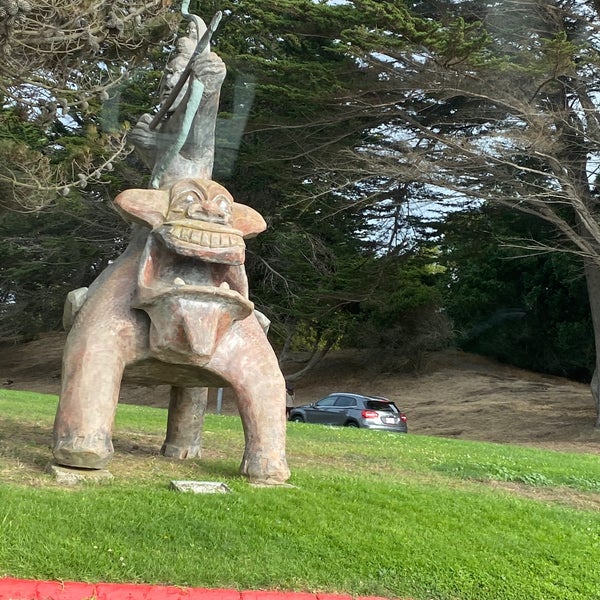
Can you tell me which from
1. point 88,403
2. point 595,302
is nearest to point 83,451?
point 88,403

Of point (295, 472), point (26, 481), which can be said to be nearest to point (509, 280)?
point (295, 472)

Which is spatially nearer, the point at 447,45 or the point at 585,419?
the point at 447,45

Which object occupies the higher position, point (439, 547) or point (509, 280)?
point (509, 280)

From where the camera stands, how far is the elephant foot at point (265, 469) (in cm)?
701

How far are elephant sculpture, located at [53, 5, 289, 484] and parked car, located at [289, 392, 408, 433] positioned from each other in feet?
48.9

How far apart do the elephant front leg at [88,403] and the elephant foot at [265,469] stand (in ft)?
3.83

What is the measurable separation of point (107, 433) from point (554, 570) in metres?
3.34

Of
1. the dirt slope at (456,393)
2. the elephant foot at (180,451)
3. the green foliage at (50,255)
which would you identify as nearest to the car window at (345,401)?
the dirt slope at (456,393)

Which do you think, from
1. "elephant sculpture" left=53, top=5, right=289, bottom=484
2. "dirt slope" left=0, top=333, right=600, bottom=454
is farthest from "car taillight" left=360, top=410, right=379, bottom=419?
"elephant sculpture" left=53, top=5, right=289, bottom=484

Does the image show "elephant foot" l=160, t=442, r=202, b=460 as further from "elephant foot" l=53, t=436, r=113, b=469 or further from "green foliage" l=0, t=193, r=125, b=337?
"green foliage" l=0, t=193, r=125, b=337

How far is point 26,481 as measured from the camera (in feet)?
20.6

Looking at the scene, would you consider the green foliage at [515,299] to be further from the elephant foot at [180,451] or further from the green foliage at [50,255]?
the elephant foot at [180,451]

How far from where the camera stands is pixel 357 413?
22406 mm

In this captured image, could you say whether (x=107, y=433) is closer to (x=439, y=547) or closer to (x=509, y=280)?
(x=439, y=547)
